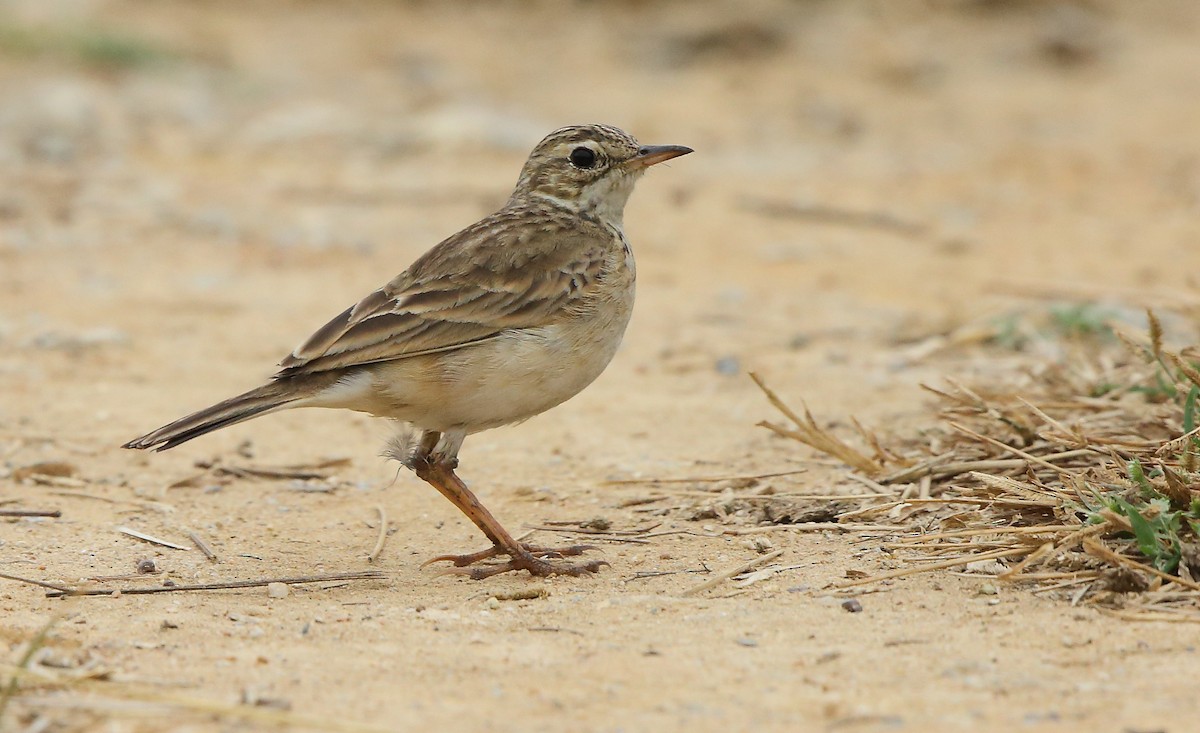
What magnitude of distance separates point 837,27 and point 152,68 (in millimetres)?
7163

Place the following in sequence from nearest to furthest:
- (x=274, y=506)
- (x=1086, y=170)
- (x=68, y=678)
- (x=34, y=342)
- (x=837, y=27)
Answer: (x=68, y=678) < (x=274, y=506) < (x=34, y=342) < (x=1086, y=170) < (x=837, y=27)

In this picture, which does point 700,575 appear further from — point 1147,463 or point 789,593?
point 1147,463

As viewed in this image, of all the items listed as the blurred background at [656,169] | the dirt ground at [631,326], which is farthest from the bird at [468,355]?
the blurred background at [656,169]

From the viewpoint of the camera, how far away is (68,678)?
392 centimetres

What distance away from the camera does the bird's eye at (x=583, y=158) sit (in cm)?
641

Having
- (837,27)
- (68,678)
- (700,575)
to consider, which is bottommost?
(700,575)

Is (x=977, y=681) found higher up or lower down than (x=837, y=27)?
lower down

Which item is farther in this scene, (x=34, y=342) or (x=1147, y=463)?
(x=34, y=342)

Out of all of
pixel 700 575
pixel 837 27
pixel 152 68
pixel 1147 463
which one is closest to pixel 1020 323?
pixel 1147 463

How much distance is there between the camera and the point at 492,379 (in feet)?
17.6

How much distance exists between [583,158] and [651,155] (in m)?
0.30

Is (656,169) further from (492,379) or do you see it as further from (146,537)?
(146,537)

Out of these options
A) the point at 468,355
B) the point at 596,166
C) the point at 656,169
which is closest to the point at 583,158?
the point at 596,166

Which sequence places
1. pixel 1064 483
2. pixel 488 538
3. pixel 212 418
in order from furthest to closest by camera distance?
pixel 488 538, pixel 1064 483, pixel 212 418
